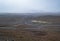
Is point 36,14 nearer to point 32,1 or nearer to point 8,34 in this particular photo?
point 32,1

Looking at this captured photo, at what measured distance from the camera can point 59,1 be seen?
0.68 meters

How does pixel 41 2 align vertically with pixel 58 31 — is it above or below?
above

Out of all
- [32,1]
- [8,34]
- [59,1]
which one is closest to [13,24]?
[8,34]

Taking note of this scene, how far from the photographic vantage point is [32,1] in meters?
0.70

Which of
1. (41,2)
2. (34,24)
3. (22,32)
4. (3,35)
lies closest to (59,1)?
(41,2)

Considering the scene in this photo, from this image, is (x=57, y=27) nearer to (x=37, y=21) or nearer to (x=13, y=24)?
(x=37, y=21)

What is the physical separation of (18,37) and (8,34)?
0.07 meters

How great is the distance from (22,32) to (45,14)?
20 centimetres

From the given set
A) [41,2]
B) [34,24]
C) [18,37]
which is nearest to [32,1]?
[41,2]

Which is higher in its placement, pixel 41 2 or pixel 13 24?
pixel 41 2

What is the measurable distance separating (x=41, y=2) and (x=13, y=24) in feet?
0.85

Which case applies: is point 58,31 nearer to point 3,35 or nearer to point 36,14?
point 36,14

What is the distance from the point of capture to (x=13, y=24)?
26.2 inches

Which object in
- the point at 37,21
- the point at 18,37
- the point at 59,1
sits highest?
the point at 59,1
